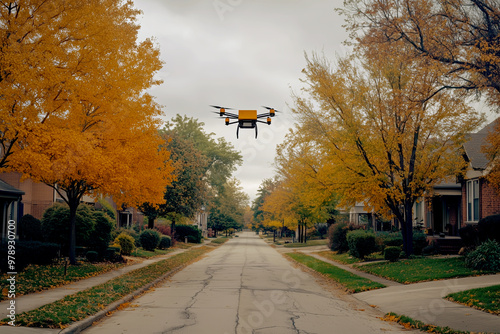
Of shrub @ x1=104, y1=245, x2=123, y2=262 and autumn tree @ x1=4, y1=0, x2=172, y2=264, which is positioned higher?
autumn tree @ x1=4, y1=0, x2=172, y2=264

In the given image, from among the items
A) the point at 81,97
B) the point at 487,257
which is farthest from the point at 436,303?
the point at 81,97

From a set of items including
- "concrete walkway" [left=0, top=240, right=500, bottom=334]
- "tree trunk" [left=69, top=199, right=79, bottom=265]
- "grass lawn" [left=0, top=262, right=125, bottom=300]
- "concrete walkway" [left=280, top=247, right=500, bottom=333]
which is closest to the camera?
"concrete walkway" [left=0, top=240, right=500, bottom=334]

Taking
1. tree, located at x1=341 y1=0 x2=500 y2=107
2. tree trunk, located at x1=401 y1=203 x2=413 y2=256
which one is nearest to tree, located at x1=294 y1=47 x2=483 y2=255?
tree trunk, located at x1=401 y1=203 x2=413 y2=256

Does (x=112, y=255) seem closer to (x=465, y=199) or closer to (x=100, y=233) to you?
(x=100, y=233)

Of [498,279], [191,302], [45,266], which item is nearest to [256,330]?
[191,302]

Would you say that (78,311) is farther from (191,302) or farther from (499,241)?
(499,241)

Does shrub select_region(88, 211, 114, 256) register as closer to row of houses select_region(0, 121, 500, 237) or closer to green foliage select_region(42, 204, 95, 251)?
green foliage select_region(42, 204, 95, 251)

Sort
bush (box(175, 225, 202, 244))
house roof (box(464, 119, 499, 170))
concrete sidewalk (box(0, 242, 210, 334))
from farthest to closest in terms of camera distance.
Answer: bush (box(175, 225, 202, 244)) < house roof (box(464, 119, 499, 170)) < concrete sidewalk (box(0, 242, 210, 334))
